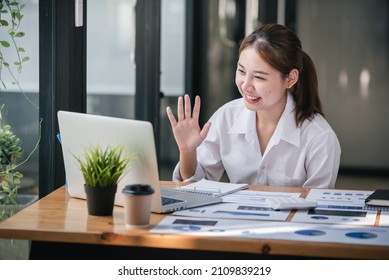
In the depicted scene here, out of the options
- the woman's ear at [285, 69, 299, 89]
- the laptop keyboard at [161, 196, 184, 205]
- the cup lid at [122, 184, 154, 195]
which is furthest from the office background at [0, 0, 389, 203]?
the cup lid at [122, 184, 154, 195]

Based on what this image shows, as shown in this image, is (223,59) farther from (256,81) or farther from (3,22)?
(3,22)

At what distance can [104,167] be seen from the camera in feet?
6.89

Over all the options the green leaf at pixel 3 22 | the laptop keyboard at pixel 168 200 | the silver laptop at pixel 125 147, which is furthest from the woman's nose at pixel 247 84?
the green leaf at pixel 3 22

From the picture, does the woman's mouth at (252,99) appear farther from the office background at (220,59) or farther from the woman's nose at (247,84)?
the office background at (220,59)

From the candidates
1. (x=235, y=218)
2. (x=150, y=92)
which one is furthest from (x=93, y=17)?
(x=235, y=218)

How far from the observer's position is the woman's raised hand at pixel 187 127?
2.73 m

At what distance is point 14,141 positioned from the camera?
2740mm

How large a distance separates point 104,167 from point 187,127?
0.72 m

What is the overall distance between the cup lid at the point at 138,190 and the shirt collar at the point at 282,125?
106cm
